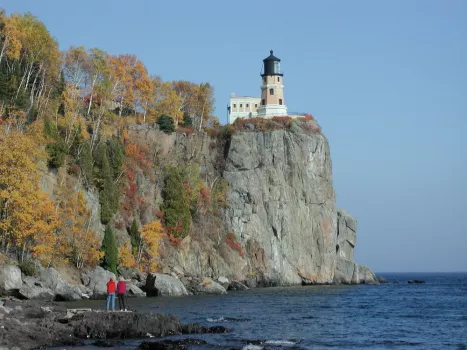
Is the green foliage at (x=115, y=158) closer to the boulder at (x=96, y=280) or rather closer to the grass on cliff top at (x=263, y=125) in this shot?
the boulder at (x=96, y=280)

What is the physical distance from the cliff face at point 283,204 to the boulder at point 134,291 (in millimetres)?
27133

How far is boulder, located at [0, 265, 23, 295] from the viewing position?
49.7 m

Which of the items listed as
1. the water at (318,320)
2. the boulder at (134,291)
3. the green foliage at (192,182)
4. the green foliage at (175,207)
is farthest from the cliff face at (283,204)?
the boulder at (134,291)

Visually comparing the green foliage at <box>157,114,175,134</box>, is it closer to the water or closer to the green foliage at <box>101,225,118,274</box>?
the green foliage at <box>101,225,118,274</box>

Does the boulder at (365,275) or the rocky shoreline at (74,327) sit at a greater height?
the boulder at (365,275)

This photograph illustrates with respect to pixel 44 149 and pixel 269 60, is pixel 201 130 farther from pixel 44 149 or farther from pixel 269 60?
pixel 44 149

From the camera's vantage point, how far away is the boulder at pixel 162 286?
2579 inches

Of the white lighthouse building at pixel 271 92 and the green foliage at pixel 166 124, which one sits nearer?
the green foliage at pixel 166 124

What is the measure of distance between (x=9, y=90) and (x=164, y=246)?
945 inches

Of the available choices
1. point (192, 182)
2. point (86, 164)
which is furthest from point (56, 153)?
point (192, 182)

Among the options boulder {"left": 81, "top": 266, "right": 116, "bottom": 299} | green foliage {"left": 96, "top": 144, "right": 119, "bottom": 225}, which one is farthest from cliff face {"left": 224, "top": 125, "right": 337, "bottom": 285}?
boulder {"left": 81, "top": 266, "right": 116, "bottom": 299}

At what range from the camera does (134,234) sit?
75.0m

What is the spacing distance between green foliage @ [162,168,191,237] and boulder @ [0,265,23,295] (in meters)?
31.1

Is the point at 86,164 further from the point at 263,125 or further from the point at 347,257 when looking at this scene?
the point at 347,257
